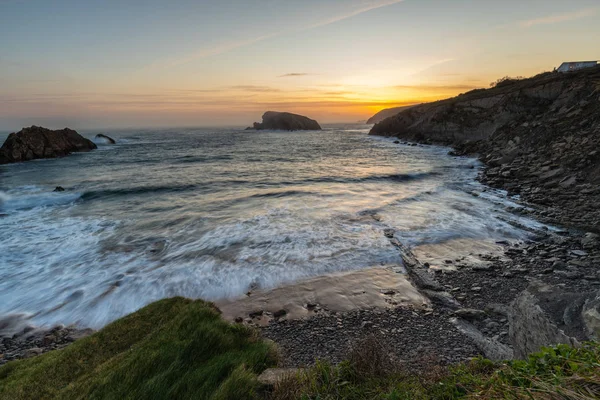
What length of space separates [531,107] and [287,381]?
46164 mm

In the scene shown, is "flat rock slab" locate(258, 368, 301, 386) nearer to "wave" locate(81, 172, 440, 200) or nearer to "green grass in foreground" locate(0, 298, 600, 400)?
"green grass in foreground" locate(0, 298, 600, 400)

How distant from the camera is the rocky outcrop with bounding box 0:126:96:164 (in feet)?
136

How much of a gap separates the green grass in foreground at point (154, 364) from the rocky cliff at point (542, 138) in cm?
1421

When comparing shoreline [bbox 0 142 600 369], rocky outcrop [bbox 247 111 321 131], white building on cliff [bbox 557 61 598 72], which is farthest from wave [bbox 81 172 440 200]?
rocky outcrop [bbox 247 111 321 131]

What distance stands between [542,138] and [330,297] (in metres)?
27.1

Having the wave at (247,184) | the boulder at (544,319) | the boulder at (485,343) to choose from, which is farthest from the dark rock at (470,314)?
the wave at (247,184)

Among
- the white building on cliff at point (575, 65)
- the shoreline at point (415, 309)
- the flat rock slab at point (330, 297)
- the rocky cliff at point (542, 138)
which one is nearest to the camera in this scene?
the shoreline at point (415, 309)

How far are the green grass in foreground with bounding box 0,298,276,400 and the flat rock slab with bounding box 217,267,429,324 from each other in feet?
7.31

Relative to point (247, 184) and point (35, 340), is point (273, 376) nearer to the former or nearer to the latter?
point (35, 340)

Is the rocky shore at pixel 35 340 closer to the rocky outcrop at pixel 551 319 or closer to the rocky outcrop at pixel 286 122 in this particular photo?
the rocky outcrop at pixel 551 319

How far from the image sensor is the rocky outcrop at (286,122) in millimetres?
139625

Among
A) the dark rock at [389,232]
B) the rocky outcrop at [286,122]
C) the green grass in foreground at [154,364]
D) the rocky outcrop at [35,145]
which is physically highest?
the rocky outcrop at [286,122]

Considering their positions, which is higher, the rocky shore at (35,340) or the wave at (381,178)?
the wave at (381,178)

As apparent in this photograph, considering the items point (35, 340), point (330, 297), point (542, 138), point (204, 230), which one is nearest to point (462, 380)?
point (330, 297)
